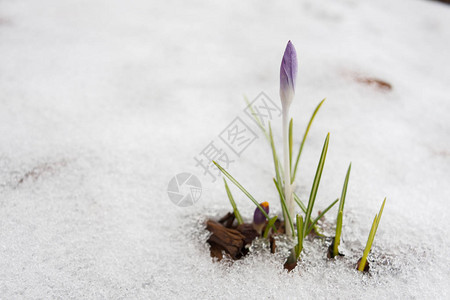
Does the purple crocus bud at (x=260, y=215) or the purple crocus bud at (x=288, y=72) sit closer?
the purple crocus bud at (x=288, y=72)

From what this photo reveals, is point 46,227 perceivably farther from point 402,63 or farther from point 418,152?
point 402,63

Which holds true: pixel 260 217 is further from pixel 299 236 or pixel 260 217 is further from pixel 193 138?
pixel 193 138

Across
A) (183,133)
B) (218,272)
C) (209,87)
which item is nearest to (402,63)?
(209,87)

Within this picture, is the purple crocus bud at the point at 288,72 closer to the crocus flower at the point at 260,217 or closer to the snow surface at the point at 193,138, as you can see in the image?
the crocus flower at the point at 260,217

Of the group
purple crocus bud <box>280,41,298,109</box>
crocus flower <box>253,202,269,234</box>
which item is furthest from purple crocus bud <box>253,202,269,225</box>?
purple crocus bud <box>280,41,298,109</box>

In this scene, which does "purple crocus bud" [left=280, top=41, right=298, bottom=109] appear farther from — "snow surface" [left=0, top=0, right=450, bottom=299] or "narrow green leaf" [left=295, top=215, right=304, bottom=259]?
"snow surface" [left=0, top=0, right=450, bottom=299]

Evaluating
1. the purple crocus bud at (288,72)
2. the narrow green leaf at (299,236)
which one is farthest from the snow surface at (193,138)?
the purple crocus bud at (288,72)

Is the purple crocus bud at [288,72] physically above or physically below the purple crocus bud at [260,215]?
above
